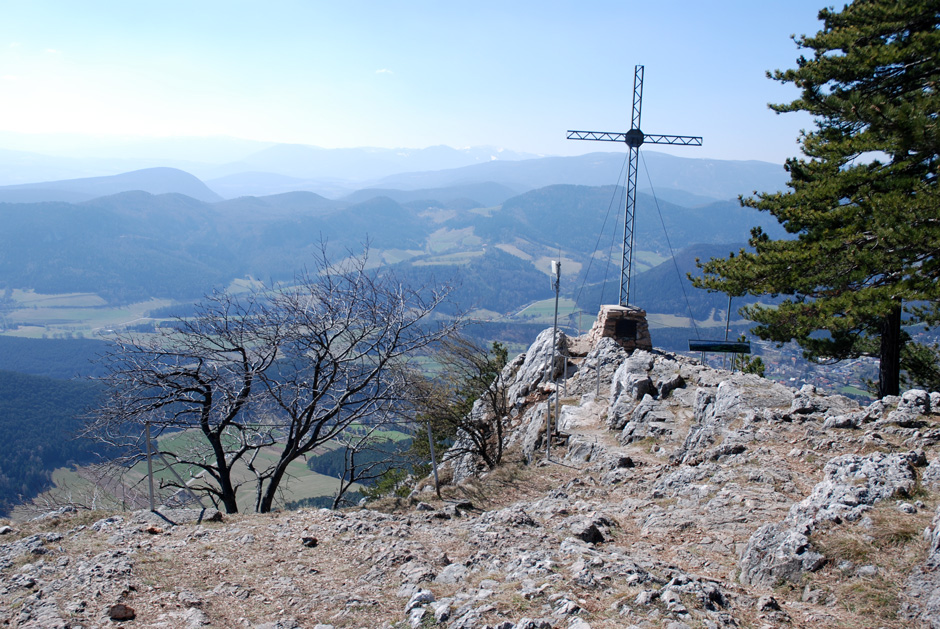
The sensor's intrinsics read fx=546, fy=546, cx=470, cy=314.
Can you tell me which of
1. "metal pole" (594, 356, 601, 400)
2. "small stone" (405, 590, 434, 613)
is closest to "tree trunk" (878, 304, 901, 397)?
"metal pole" (594, 356, 601, 400)

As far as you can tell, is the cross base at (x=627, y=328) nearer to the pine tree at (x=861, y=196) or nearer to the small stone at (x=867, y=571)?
the pine tree at (x=861, y=196)

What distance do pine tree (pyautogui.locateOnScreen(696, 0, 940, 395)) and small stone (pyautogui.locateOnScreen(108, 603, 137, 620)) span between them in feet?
41.5

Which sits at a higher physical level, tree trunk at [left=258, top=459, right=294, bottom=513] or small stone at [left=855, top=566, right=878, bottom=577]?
small stone at [left=855, top=566, right=878, bottom=577]

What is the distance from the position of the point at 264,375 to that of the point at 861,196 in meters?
13.6

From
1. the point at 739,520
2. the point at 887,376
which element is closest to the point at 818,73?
the point at 887,376

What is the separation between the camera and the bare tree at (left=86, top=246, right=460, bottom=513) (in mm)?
10227

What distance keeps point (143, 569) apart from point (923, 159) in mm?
16172

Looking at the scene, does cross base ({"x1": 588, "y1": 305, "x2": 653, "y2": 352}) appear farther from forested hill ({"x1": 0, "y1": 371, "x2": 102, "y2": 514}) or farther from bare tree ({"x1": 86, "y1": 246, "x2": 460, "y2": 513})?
forested hill ({"x1": 0, "y1": 371, "x2": 102, "y2": 514})

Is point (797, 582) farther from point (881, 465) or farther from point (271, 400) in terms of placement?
point (271, 400)

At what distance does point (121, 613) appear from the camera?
5.20 meters

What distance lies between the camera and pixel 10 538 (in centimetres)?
725

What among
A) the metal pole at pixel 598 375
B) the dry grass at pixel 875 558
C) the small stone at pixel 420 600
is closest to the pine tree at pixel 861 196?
the metal pole at pixel 598 375

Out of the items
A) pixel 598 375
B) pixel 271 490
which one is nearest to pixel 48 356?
pixel 598 375

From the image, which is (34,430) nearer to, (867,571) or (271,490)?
(271,490)
